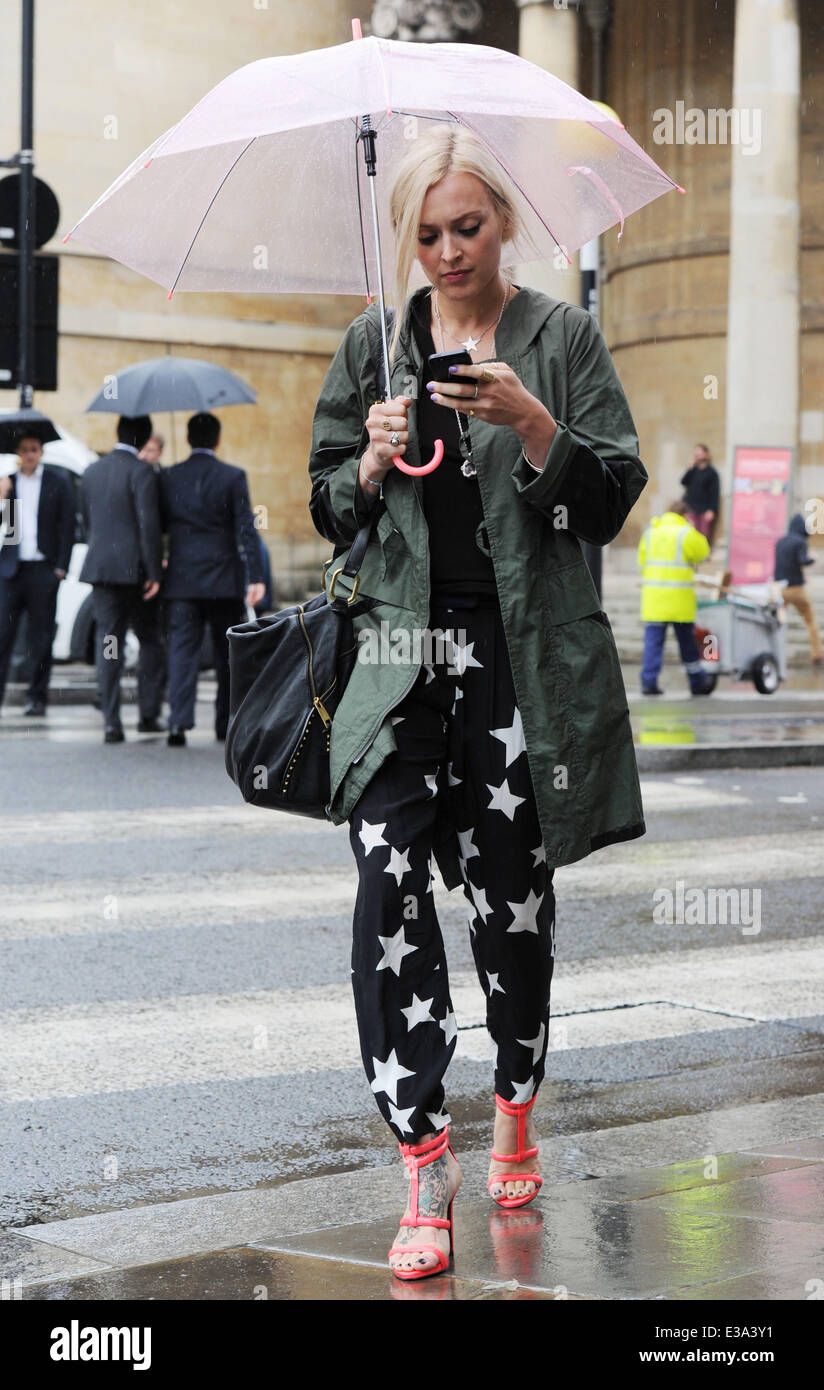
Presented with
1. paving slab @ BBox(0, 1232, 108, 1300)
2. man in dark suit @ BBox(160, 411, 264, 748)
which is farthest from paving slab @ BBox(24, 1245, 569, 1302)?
man in dark suit @ BBox(160, 411, 264, 748)

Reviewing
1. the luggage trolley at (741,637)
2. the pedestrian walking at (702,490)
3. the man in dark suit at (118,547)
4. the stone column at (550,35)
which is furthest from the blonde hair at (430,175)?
the stone column at (550,35)

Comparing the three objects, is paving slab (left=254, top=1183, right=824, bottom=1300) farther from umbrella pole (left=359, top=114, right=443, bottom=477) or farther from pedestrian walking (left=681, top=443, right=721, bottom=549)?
pedestrian walking (left=681, top=443, right=721, bottom=549)

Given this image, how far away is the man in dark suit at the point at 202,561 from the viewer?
1202cm

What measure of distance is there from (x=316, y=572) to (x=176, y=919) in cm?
2400

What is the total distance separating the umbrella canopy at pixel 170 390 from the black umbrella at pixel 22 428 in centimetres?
42

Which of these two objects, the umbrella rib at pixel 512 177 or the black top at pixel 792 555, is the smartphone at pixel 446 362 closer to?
the umbrella rib at pixel 512 177

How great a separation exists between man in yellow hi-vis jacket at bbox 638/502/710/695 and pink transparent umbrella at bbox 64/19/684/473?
12.2 meters

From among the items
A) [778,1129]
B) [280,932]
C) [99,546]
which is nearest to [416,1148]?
[778,1129]

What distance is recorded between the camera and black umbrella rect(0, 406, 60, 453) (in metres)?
14.3

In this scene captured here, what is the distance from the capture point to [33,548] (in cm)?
1396

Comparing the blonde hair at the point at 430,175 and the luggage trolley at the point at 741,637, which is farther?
the luggage trolley at the point at 741,637
